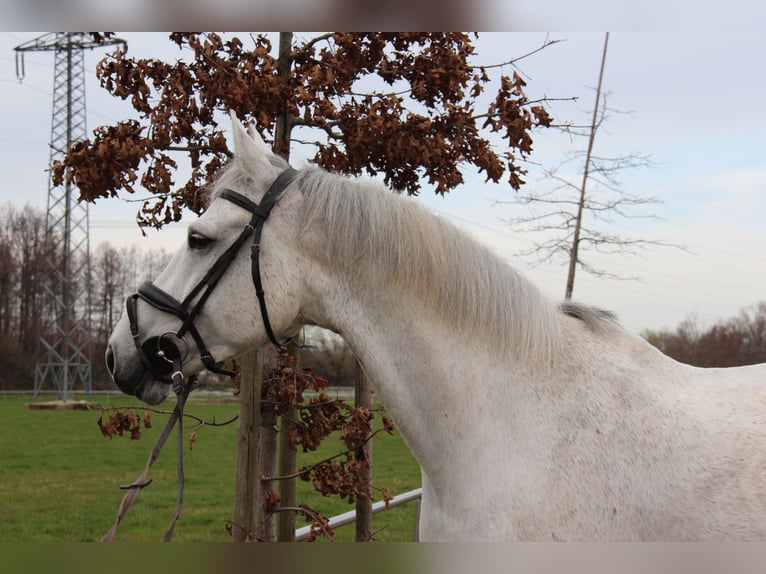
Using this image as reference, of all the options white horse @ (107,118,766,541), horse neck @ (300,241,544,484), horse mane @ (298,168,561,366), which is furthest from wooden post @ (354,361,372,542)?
horse mane @ (298,168,561,366)

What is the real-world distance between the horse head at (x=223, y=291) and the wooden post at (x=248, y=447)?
1.03 m

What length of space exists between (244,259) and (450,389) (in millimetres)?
1035

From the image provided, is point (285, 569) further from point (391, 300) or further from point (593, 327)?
point (593, 327)

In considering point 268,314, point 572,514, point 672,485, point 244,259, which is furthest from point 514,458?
point 244,259

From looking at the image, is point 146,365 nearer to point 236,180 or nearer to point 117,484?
point 236,180

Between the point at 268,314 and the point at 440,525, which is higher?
the point at 268,314

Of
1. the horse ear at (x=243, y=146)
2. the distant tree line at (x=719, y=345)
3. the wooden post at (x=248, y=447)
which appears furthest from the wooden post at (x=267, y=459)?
the distant tree line at (x=719, y=345)

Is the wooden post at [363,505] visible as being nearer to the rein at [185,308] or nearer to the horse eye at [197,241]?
the rein at [185,308]

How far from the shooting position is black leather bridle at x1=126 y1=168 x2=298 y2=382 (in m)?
2.75

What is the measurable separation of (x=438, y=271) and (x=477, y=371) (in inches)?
17.5

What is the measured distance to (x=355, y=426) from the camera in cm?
396

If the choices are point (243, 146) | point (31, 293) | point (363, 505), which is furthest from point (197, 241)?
point (31, 293)

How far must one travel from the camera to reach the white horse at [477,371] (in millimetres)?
2416
